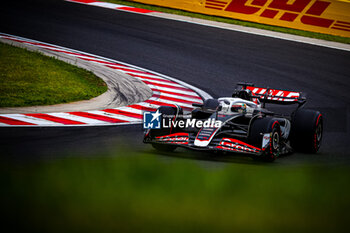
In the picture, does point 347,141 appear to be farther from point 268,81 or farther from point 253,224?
point 253,224

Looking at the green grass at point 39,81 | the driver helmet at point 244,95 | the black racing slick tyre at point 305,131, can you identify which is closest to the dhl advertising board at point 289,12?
the green grass at point 39,81

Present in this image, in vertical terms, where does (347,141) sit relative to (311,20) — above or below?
below

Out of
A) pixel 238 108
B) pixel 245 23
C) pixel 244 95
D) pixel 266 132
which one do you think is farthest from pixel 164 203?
pixel 245 23

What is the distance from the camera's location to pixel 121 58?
1622 centimetres

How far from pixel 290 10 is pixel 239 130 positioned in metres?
13.3

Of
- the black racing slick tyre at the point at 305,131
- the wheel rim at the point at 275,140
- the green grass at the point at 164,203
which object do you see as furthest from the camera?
the black racing slick tyre at the point at 305,131

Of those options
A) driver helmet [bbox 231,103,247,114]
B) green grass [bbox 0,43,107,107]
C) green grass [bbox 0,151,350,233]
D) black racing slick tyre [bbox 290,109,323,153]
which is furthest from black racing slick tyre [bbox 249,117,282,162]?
green grass [bbox 0,43,107,107]

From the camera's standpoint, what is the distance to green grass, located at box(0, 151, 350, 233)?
2764 mm

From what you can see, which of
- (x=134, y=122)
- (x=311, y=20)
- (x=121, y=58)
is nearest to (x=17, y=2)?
(x=121, y=58)

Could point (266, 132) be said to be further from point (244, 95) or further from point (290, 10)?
point (290, 10)

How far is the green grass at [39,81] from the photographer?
36.0 feet

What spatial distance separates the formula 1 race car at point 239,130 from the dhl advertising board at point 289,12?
11.0 m

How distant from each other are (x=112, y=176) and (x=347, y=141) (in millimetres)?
7634

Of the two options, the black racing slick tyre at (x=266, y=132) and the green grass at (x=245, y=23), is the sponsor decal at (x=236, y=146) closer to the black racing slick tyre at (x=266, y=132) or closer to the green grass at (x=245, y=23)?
the black racing slick tyre at (x=266, y=132)
